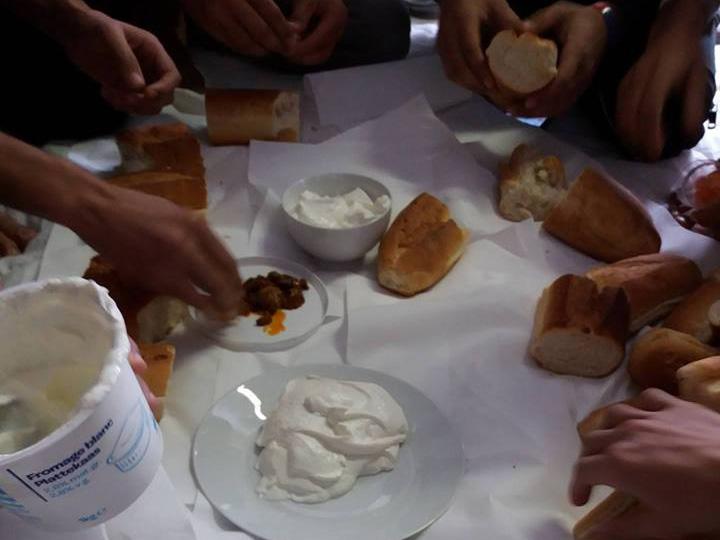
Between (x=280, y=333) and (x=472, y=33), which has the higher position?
(x=472, y=33)

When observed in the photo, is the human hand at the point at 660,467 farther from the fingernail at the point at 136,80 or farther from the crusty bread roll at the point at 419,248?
the fingernail at the point at 136,80

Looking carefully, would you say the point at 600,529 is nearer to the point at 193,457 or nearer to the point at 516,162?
the point at 193,457

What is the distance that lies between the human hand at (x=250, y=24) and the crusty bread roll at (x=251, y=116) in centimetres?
8

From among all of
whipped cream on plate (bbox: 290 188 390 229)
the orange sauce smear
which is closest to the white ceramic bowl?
whipped cream on plate (bbox: 290 188 390 229)

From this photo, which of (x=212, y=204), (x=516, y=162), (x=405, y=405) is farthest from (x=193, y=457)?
(x=516, y=162)

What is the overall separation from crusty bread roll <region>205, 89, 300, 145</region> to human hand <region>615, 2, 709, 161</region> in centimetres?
52

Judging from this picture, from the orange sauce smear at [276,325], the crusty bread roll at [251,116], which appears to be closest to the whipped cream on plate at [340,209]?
the orange sauce smear at [276,325]

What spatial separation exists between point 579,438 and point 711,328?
0.62 feet

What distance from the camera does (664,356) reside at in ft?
2.56

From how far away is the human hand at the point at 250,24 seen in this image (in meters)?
1.20

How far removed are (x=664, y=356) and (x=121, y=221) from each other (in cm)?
55

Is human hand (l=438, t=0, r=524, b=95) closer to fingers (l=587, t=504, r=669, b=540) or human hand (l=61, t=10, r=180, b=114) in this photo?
human hand (l=61, t=10, r=180, b=114)

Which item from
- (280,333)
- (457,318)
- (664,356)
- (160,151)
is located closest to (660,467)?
(664,356)

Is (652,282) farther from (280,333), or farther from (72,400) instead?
(72,400)
